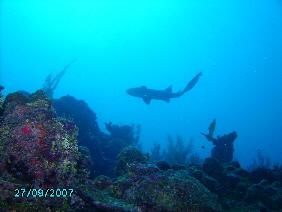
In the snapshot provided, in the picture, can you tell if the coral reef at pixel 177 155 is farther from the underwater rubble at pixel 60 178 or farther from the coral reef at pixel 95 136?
the underwater rubble at pixel 60 178

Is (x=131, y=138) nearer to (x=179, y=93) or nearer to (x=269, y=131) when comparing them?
(x=179, y=93)

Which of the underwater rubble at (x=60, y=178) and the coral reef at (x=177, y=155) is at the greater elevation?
the coral reef at (x=177, y=155)

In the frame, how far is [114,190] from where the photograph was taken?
6.71 metres

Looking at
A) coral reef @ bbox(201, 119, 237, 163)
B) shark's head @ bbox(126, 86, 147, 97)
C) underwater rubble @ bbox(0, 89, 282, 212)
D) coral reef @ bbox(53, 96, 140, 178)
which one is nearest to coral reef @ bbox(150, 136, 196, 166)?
coral reef @ bbox(53, 96, 140, 178)

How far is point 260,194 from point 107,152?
30.1ft

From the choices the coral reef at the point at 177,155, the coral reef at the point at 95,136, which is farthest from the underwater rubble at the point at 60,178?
the coral reef at the point at 177,155
